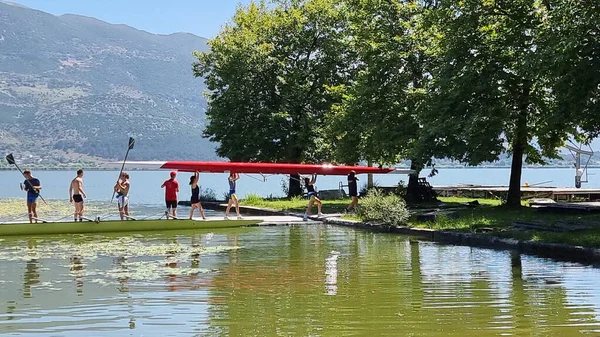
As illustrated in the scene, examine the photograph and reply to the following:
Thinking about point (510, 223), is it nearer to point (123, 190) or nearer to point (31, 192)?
point (123, 190)

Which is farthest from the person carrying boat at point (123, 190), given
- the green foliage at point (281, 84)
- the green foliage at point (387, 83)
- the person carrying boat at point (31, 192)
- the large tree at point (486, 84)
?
the green foliage at point (281, 84)

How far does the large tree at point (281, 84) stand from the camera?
151ft

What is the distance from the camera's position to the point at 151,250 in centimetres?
1991

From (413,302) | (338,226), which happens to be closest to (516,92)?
(338,226)

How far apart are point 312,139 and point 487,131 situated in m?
19.8

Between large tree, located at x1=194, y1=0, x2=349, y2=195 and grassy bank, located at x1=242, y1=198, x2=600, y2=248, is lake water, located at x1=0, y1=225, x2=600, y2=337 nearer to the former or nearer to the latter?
grassy bank, located at x1=242, y1=198, x2=600, y2=248

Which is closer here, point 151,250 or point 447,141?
point 151,250

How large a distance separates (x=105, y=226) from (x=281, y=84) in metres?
23.2

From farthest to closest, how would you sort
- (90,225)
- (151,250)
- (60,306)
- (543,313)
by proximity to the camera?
(90,225) → (151,250) → (60,306) → (543,313)

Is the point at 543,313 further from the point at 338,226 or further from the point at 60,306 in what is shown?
the point at 338,226

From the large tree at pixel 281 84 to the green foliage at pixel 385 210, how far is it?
18.1 metres

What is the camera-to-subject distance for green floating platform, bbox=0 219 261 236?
80.8ft

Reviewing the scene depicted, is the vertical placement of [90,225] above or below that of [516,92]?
below

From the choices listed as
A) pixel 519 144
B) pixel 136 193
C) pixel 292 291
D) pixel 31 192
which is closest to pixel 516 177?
pixel 519 144
